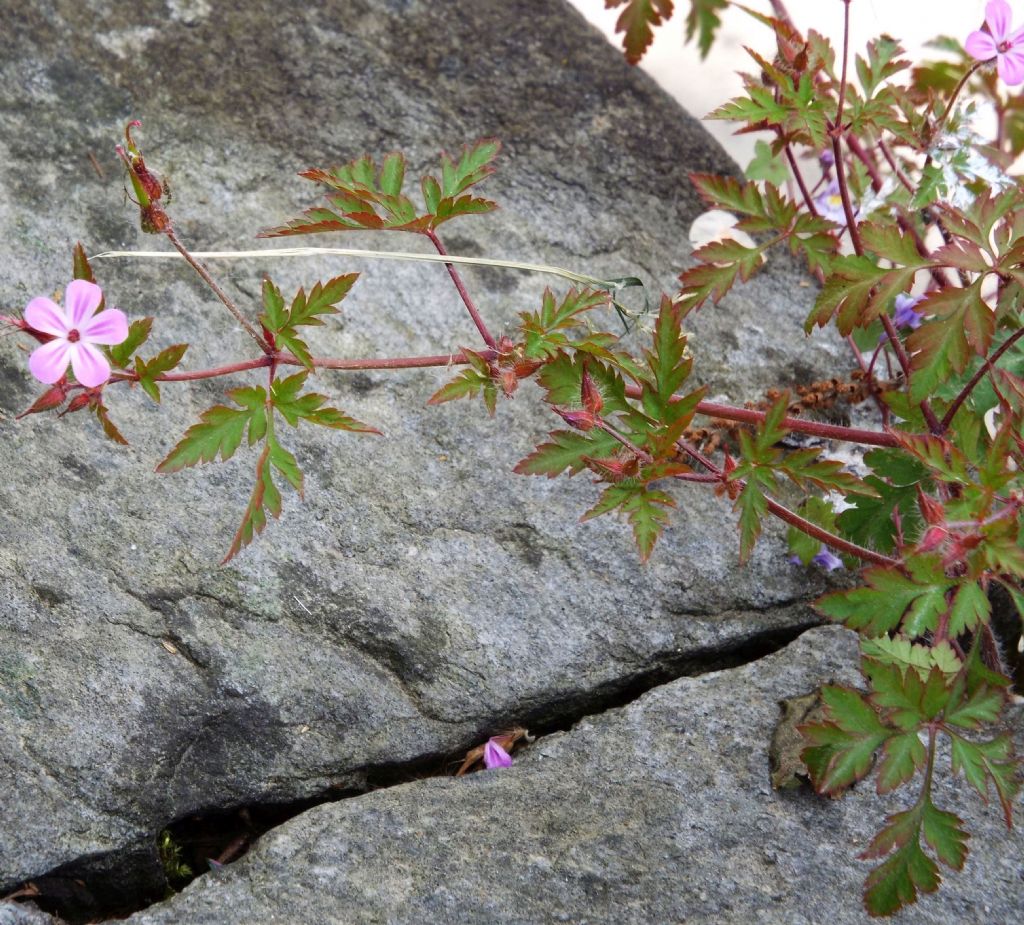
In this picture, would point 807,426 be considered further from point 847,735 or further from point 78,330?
point 78,330

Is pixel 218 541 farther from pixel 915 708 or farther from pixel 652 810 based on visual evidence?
pixel 915 708

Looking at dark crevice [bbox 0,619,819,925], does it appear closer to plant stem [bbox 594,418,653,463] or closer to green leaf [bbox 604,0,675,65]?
plant stem [bbox 594,418,653,463]

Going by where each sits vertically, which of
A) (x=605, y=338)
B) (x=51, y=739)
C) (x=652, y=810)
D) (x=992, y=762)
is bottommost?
(x=51, y=739)

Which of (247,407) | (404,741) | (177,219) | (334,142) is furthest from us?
(334,142)

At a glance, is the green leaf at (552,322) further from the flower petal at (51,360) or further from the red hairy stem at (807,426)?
the flower petal at (51,360)

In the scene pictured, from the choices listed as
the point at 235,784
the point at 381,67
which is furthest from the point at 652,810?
the point at 381,67

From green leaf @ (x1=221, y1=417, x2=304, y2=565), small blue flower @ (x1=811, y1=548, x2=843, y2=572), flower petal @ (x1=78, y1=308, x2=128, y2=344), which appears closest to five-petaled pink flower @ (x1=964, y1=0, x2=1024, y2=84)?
small blue flower @ (x1=811, y1=548, x2=843, y2=572)
